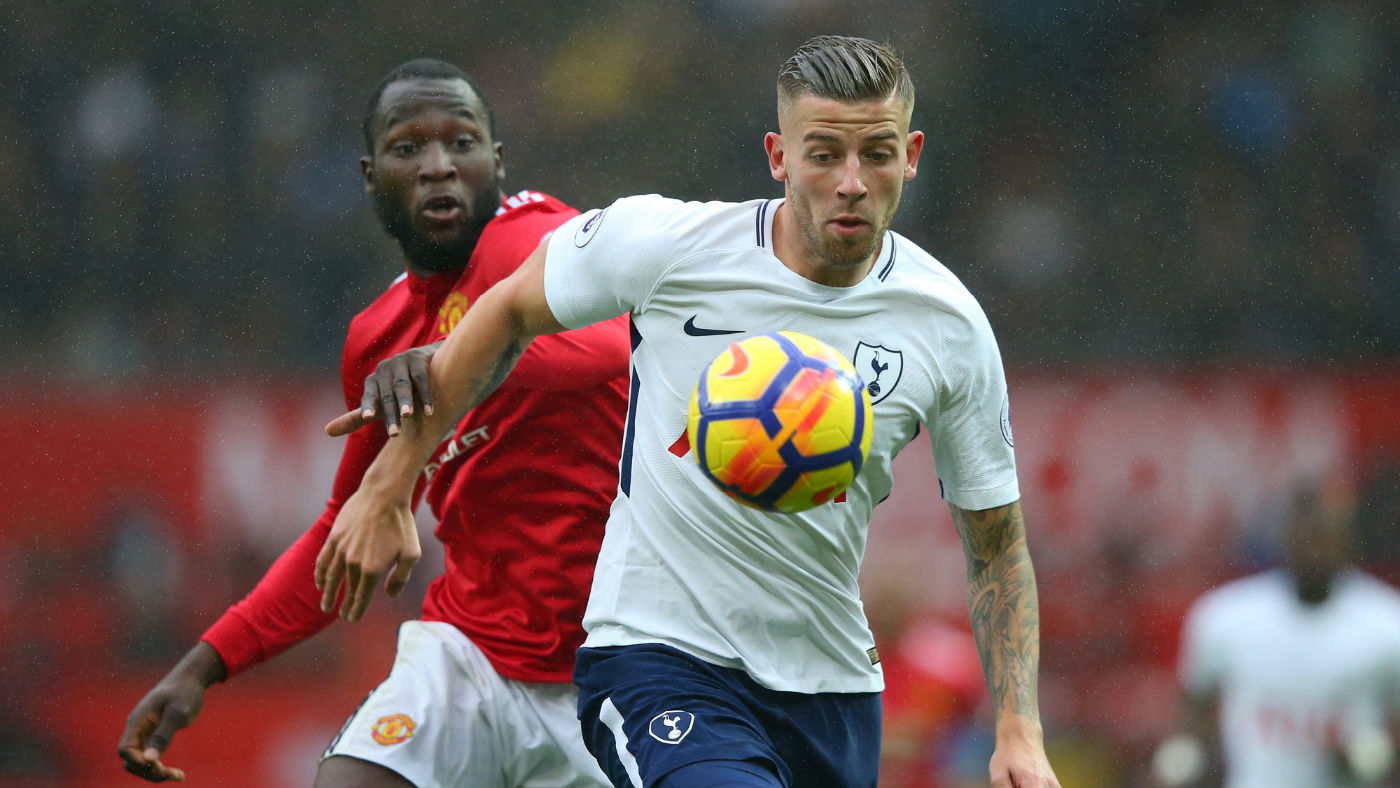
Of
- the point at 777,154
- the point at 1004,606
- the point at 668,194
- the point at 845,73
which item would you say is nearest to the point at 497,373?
the point at 777,154

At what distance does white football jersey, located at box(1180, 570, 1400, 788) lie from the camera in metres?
5.91

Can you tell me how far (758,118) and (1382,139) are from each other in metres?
3.89

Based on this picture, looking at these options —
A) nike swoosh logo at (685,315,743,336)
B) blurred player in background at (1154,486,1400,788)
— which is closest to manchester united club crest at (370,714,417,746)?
nike swoosh logo at (685,315,743,336)

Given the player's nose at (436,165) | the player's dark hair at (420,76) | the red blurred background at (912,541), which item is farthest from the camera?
the red blurred background at (912,541)

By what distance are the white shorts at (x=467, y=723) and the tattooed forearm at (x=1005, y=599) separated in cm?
119

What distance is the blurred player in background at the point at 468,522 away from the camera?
3746 millimetres

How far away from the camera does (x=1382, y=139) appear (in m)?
9.04

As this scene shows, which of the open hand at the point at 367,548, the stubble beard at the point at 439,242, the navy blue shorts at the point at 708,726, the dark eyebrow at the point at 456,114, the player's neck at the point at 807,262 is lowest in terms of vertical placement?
the navy blue shorts at the point at 708,726

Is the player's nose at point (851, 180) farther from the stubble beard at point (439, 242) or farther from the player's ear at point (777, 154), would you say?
the stubble beard at point (439, 242)

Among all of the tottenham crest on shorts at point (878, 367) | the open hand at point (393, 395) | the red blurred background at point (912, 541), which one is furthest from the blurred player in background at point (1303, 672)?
the open hand at point (393, 395)

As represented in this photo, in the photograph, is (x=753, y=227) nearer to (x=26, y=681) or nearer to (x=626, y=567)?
(x=626, y=567)

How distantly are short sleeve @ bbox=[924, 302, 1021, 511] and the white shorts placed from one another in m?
1.32

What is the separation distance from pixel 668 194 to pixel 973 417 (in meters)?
5.91

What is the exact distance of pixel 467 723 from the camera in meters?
3.83
